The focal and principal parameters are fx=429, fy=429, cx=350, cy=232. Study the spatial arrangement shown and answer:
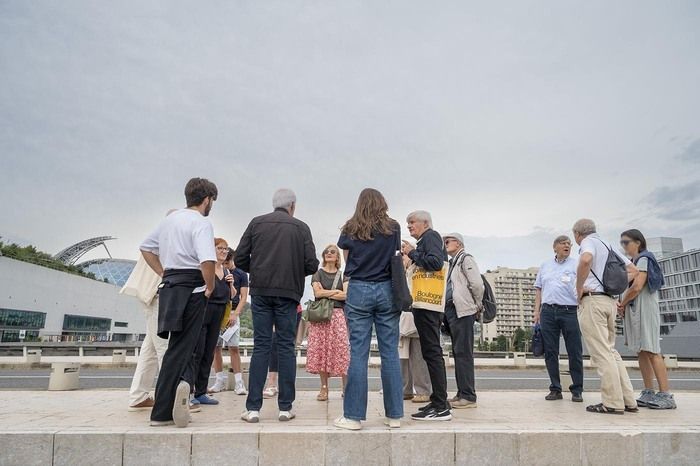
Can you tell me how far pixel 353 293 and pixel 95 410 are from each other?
307 centimetres

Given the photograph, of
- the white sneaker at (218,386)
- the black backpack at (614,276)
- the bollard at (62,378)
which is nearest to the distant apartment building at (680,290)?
the black backpack at (614,276)

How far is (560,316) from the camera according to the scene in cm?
591

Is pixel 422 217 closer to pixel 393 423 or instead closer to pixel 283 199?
pixel 283 199

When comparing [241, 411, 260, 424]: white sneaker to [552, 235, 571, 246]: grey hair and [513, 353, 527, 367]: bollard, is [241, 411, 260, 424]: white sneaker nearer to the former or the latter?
[552, 235, 571, 246]: grey hair

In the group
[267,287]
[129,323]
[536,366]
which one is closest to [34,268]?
[129,323]

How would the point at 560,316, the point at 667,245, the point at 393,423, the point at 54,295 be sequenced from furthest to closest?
1. the point at 667,245
2. the point at 54,295
3. the point at 560,316
4. the point at 393,423

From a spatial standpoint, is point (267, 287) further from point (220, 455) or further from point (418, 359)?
point (418, 359)

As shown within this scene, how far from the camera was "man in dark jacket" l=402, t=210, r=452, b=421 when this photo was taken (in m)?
4.12

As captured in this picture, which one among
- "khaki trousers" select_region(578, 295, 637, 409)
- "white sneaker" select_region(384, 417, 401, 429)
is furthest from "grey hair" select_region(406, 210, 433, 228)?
"khaki trousers" select_region(578, 295, 637, 409)

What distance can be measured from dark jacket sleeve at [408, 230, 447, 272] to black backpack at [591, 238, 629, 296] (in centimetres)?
201

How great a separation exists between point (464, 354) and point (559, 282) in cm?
191

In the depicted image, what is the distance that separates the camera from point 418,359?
5.68 meters

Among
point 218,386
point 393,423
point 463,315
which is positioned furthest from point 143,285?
point 463,315

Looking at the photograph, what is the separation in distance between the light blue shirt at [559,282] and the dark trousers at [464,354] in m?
1.51
